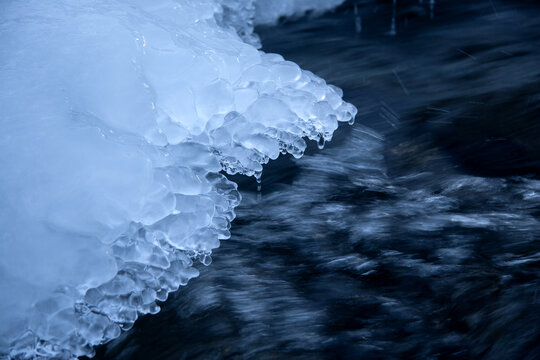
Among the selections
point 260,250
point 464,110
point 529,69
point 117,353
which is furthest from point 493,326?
point 529,69

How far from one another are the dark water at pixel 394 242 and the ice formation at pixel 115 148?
0.54ft

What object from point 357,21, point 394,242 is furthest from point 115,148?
point 357,21

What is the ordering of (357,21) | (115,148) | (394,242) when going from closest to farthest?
(115,148) < (394,242) < (357,21)

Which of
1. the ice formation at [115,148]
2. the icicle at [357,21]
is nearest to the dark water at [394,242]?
the ice formation at [115,148]

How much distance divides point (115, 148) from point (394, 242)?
3.53 ft

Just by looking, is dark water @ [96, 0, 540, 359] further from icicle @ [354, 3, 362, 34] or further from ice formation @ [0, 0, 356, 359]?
icicle @ [354, 3, 362, 34]

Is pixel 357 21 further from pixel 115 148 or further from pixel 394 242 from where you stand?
pixel 115 148

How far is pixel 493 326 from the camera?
184cm

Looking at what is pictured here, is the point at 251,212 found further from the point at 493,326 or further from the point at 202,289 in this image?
the point at 493,326

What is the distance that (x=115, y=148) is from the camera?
6.77 ft

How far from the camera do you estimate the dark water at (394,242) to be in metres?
1.88

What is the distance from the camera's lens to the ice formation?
189cm

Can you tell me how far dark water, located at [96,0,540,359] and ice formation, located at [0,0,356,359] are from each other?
0.16 m

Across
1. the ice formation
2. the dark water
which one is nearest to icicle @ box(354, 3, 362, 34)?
the dark water
